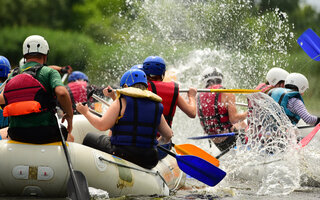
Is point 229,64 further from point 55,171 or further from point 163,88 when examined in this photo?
point 55,171

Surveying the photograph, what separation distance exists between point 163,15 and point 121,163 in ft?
26.7

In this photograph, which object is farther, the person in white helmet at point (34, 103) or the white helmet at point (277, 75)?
the white helmet at point (277, 75)

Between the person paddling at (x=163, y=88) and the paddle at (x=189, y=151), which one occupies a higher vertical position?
the person paddling at (x=163, y=88)

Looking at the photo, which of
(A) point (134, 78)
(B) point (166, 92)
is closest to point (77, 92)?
(B) point (166, 92)

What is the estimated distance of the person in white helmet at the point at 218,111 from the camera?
800 cm

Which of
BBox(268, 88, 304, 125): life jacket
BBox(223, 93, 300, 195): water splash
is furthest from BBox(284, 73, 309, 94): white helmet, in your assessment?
BBox(223, 93, 300, 195): water splash

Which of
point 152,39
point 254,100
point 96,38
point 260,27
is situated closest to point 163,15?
point 152,39

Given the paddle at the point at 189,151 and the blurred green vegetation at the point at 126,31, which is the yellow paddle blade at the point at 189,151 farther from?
the blurred green vegetation at the point at 126,31

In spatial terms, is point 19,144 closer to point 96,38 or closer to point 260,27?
point 260,27

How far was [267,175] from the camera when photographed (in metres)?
7.14

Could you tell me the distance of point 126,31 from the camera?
24203 millimetres

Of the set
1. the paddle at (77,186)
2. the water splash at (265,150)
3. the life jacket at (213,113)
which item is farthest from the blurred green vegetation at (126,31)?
the paddle at (77,186)

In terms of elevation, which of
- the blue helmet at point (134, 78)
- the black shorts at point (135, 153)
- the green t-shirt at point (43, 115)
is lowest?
the black shorts at point (135, 153)

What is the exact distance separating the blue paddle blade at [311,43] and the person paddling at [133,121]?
341 centimetres
